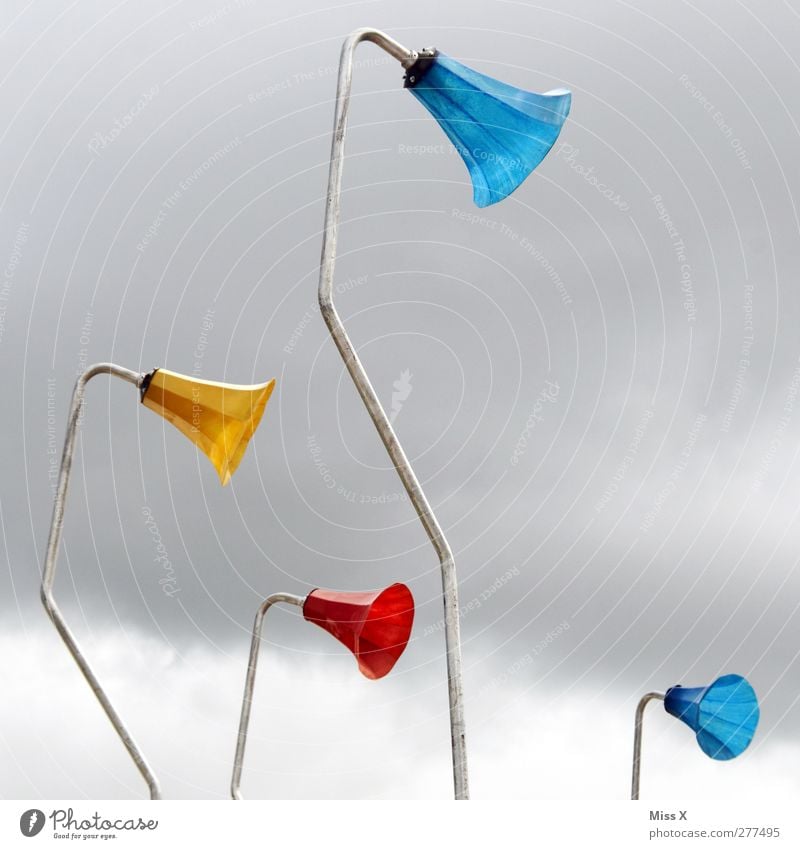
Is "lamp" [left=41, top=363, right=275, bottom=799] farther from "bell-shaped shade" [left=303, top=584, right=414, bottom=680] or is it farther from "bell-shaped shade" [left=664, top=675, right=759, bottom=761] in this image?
"bell-shaped shade" [left=664, top=675, right=759, bottom=761]

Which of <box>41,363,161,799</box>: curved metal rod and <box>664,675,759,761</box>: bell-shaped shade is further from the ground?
<box>41,363,161,799</box>: curved metal rod

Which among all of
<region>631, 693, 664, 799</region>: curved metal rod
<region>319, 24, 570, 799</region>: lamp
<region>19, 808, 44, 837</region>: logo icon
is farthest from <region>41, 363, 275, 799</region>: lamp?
<region>631, 693, 664, 799</region>: curved metal rod

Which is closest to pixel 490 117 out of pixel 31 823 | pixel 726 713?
pixel 31 823

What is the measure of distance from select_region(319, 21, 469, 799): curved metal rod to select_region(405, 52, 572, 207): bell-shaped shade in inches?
13.5

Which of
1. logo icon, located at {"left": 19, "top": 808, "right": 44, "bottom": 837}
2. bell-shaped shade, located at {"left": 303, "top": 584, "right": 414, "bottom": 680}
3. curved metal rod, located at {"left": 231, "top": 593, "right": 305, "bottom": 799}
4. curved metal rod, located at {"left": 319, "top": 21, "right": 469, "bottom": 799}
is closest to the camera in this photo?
logo icon, located at {"left": 19, "top": 808, "right": 44, "bottom": 837}

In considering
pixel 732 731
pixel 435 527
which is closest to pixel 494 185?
pixel 435 527

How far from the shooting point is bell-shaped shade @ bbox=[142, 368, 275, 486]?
10.2 m

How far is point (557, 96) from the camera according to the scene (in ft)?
34.7

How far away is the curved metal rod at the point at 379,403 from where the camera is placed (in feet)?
32.7

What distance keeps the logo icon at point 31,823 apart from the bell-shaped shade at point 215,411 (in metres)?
3.61

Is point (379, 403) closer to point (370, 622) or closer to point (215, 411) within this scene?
point (215, 411)

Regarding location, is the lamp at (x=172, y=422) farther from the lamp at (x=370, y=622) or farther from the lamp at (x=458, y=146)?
the lamp at (x=370, y=622)

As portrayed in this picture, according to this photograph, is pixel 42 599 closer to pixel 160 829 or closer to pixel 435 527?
pixel 160 829

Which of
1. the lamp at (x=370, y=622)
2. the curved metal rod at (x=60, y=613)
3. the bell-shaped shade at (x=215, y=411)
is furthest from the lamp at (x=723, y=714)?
the bell-shaped shade at (x=215, y=411)
